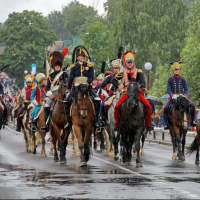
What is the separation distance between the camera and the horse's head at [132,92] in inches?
604

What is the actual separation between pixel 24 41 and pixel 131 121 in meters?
75.8

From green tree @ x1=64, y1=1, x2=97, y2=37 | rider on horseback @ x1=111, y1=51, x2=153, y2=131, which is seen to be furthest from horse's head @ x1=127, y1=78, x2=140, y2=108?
green tree @ x1=64, y1=1, x2=97, y2=37

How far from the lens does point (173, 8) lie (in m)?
61.6

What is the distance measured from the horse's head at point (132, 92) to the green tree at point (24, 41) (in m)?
71.5

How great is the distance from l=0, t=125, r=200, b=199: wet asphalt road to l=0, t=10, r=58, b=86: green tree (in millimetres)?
70797

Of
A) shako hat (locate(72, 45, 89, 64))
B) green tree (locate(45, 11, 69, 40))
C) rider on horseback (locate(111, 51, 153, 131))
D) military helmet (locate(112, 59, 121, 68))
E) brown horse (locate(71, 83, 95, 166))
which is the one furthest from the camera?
green tree (locate(45, 11, 69, 40))

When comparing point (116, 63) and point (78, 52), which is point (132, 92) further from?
point (116, 63)

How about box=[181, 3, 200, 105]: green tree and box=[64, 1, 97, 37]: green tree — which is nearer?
box=[181, 3, 200, 105]: green tree

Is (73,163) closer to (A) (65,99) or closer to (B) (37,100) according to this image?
(A) (65,99)

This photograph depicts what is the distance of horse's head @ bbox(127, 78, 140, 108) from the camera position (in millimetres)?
15336

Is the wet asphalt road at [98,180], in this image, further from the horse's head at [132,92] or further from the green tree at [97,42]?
the green tree at [97,42]

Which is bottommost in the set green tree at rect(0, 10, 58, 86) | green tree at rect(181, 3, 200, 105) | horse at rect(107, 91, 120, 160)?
horse at rect(107, 91, 120, 160)

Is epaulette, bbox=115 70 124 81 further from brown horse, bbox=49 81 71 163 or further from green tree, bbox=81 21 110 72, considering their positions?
green tree, bbox=81 21 110 72

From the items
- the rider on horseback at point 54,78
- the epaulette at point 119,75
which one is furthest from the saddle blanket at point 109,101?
the epaulette at point 119,75
